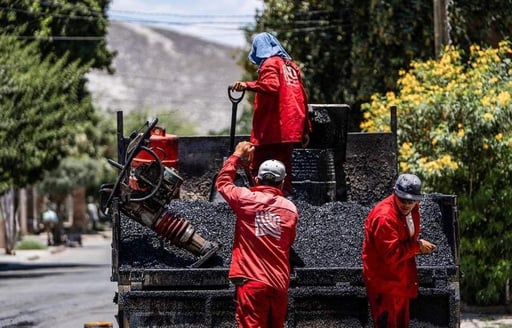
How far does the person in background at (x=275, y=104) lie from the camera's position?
813 centimetres

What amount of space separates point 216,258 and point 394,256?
116 cm

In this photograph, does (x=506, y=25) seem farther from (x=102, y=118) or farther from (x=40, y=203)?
(x=40, y=203)

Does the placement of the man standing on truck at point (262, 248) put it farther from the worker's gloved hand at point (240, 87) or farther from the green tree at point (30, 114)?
the green tree at point (30, 114)

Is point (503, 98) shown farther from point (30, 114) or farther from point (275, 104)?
point (30, 114)

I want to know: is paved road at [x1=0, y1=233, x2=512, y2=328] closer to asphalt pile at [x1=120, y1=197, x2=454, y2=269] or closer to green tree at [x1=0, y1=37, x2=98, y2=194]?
green tree at [x1=0, y1=37, x2=98, y2=194]

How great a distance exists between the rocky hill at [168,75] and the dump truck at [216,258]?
91.5m

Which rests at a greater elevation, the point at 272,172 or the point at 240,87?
the point at 240,87

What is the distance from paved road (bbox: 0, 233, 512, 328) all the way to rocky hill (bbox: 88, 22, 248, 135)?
69.5 metres

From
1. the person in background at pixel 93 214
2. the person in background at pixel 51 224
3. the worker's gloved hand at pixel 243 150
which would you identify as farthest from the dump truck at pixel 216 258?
the person in background at pixel 93 214

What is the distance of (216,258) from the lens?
299 inches

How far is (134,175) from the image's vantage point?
7941 mm

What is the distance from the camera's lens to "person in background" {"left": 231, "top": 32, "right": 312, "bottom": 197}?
8133mm

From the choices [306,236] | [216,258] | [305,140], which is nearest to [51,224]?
[305,140]

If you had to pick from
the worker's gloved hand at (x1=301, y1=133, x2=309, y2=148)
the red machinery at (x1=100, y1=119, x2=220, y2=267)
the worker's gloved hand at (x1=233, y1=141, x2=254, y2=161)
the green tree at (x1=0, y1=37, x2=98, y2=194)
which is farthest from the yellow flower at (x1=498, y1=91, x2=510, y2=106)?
the green tree at (x1=0, y1=37, x2=98, y2=194)
